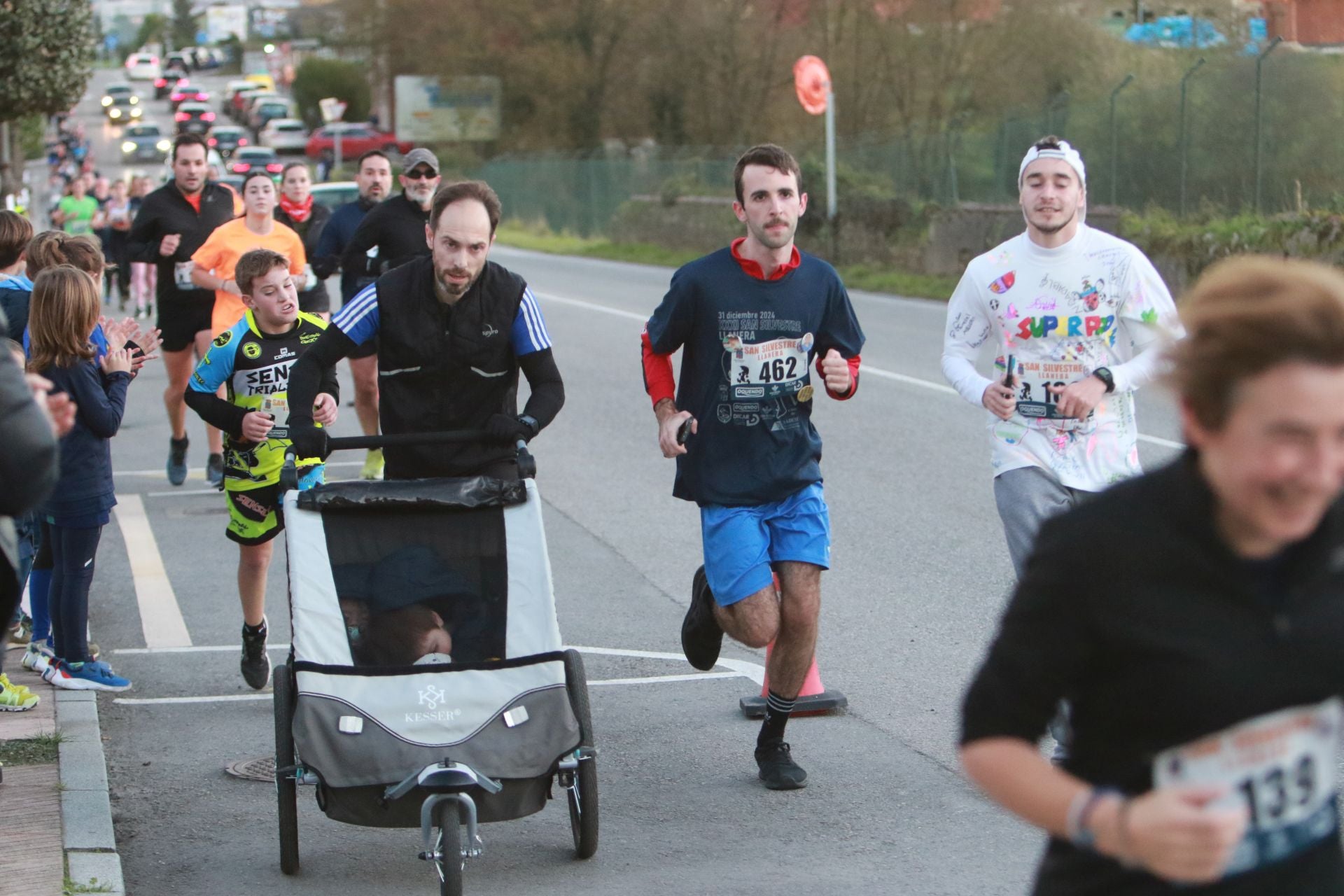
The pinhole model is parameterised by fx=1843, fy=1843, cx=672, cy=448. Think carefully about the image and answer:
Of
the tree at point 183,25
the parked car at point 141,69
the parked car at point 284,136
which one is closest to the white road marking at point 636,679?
the parked car at point 284,136

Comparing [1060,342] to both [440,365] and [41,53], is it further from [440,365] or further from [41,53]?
[41,53]

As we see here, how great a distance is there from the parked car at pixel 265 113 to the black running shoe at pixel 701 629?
9172cm

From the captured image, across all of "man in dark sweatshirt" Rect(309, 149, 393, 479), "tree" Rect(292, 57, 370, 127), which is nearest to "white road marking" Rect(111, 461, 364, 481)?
"man in dark sweatshirt" Rect(309, 149, 393, 479)

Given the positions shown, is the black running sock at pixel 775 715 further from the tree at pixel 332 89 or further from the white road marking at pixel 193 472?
the tree at pixel 332 89

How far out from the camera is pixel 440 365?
19.1 ft

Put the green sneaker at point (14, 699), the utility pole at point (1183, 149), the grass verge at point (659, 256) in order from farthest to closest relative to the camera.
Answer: the grass verge at point (659, 256), the utility pole at point (1183, 149), the green sneaker at point (14, 699)

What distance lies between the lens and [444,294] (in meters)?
5.82

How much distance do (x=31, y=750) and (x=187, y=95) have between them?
11332 centimetres

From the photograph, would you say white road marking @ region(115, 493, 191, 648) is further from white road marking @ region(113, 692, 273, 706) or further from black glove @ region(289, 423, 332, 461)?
black glove @ region(289, 423, 332, 461)

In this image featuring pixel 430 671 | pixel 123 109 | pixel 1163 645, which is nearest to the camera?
pixel 1163 645

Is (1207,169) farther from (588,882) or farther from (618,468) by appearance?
(588,882)

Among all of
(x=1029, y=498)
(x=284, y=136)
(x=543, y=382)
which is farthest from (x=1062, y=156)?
(x=284, y=136)

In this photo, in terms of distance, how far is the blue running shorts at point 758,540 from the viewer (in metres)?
5.88

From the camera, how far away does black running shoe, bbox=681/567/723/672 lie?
6203 mm
